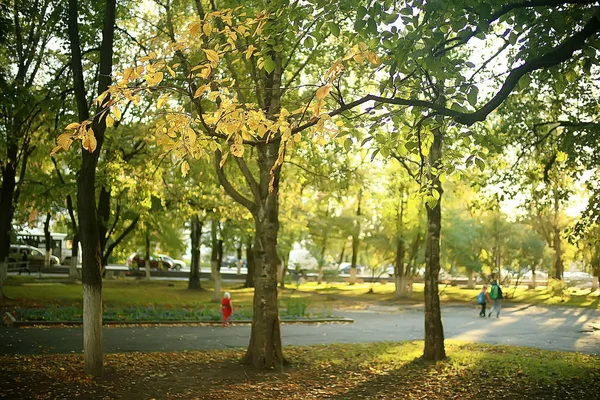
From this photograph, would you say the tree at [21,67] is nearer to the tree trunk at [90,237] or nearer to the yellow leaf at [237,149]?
the tree trunk at [90,237]

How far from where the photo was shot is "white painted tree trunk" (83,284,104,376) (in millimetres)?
9945

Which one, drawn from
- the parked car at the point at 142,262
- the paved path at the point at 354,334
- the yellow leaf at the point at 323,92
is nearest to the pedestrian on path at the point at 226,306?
the paved path at the point at 354,334

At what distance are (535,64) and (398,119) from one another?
1.53 meters

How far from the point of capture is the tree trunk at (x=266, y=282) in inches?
468

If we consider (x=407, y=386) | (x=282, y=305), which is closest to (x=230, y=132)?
(x=407, y=386)

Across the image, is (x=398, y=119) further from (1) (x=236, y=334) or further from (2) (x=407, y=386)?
(1) (x=236, y=334)

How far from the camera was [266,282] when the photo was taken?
12.1 m

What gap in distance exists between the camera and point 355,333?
19203 mm

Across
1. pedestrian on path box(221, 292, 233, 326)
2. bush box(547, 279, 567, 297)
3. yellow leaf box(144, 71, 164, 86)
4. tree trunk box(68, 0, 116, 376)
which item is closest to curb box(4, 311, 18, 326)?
pedestrian on path box(221, 292, 233, 326)

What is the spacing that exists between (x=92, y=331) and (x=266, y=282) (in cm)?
360

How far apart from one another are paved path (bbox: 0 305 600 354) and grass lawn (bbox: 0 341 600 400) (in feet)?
6.35

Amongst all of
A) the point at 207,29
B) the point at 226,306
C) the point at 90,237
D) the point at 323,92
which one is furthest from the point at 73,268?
the point at 323,92

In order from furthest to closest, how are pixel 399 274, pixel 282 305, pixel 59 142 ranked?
pixel 399 274 < pixel 282 305 < pixel 59 142

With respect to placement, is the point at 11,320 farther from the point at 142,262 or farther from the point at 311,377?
the point at 142,262
